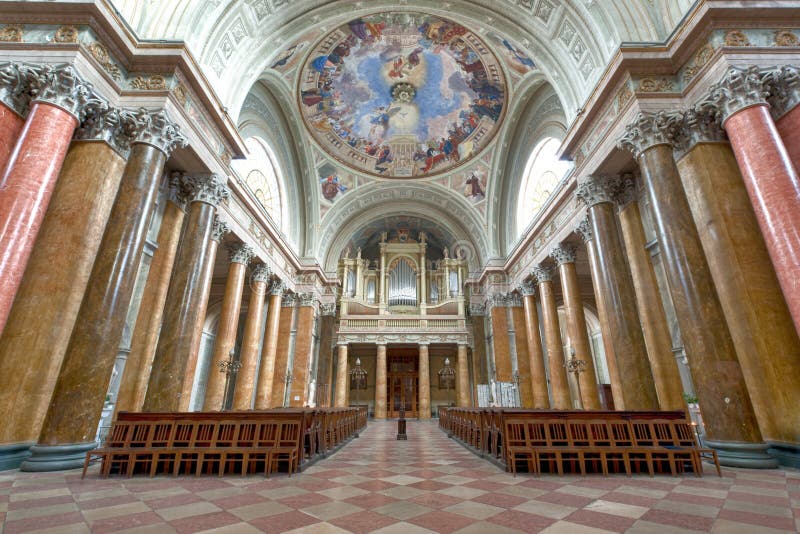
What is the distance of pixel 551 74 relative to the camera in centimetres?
1009

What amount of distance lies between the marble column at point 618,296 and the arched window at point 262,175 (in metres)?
9.80

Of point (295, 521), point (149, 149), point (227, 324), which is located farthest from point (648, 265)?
point (227, 324)

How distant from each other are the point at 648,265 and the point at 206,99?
978 cm

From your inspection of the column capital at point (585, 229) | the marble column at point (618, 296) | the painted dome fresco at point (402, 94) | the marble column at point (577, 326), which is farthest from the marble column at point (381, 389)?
the marble column at point (618, 296)

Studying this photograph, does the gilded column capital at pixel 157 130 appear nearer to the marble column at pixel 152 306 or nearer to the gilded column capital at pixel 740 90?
the marble column at pixel 152 306

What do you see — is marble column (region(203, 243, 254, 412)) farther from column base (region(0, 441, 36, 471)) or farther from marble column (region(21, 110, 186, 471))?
column base (region(0, 441, 36, 471))

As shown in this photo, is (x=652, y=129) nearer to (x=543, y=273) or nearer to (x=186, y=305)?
(x=543, y=273)

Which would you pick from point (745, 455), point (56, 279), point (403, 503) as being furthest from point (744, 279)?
point (56, 279)

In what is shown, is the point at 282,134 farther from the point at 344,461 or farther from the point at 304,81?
the point at 344,461

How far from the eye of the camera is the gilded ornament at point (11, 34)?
566 centimetres

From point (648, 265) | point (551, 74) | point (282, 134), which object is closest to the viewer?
point (648, 265)

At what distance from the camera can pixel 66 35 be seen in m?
5.73

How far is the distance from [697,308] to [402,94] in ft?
42.9

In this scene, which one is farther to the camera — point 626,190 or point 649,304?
point 626,190
